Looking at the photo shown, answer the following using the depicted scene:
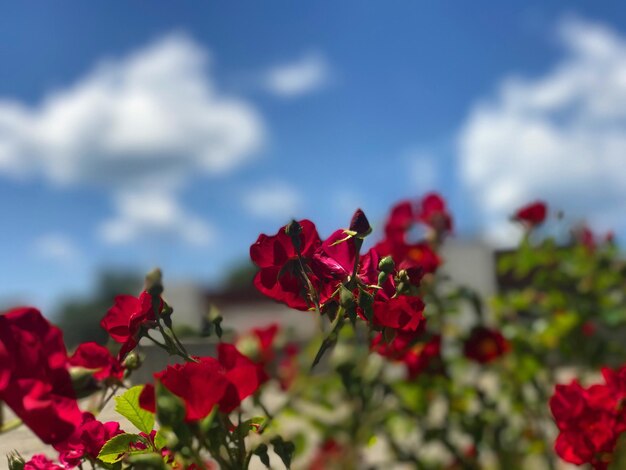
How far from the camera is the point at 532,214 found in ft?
6.88

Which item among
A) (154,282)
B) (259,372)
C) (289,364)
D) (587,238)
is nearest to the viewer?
(154,282)

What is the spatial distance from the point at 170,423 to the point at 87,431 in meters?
0.18

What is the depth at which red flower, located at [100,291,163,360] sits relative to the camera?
66cm

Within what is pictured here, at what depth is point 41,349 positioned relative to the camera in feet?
1.68

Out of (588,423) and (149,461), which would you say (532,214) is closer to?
(588,423)

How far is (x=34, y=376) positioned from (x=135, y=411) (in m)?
0.17

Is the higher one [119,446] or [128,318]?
[128,318]

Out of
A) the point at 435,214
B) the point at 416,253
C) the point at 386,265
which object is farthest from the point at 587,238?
the point at 386,265

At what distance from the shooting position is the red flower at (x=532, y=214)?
2.08m

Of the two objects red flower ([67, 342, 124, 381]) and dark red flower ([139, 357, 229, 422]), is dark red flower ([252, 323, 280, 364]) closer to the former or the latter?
red flower ([67, 342, 124, 381])

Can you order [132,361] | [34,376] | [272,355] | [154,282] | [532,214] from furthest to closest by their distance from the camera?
[532,214] < [272,355] < [132,361] < [154,282] < [34,376]

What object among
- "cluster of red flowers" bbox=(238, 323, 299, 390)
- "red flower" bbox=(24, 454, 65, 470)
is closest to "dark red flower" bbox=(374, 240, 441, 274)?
"cluster of red flowers" bbox=(238, 323, 299, 390)

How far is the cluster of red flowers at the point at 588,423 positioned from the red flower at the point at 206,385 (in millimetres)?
396

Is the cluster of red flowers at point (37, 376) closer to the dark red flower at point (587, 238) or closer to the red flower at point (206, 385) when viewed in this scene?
the red flower at point (206, 385)
